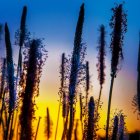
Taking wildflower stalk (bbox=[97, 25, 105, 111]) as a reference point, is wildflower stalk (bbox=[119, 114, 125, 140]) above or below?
below

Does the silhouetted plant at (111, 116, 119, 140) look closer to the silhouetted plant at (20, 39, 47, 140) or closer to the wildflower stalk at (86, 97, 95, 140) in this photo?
the wildflower stalk at (86, 97, 95, 140)

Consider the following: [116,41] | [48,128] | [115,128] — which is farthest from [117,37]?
[48,128]

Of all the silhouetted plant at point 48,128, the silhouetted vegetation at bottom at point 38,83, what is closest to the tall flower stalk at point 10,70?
the silhouetted vegetation at bottom at point 38,83

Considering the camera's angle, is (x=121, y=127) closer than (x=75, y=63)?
No

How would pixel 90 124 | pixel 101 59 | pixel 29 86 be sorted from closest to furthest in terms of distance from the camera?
pixel 29 86, pixel 90 124, pixel 101 59

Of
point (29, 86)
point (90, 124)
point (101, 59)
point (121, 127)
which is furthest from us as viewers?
point (121, 127)

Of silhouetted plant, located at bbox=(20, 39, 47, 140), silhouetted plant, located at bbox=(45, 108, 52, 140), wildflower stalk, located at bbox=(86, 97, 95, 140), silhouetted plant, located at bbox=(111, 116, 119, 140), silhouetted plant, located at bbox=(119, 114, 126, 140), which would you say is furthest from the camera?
silhouetted plant, located at bbox=(45, 108, 52, 140)

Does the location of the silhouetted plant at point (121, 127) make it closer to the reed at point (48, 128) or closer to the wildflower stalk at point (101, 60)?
the wildflower stalk at point (101, 60)

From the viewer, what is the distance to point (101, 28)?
38.6 m

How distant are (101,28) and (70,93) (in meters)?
7.79

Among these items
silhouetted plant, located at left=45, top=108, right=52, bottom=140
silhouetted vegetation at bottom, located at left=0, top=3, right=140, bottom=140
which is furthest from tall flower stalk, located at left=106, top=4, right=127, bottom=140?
silhouetted plant, located at left=45, top=108, right=52, bottom=140

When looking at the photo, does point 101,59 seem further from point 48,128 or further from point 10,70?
point 48,128

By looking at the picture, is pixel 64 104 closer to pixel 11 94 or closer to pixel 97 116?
pixel 97 116

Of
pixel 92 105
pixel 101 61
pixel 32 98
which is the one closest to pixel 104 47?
pixel 101 61
